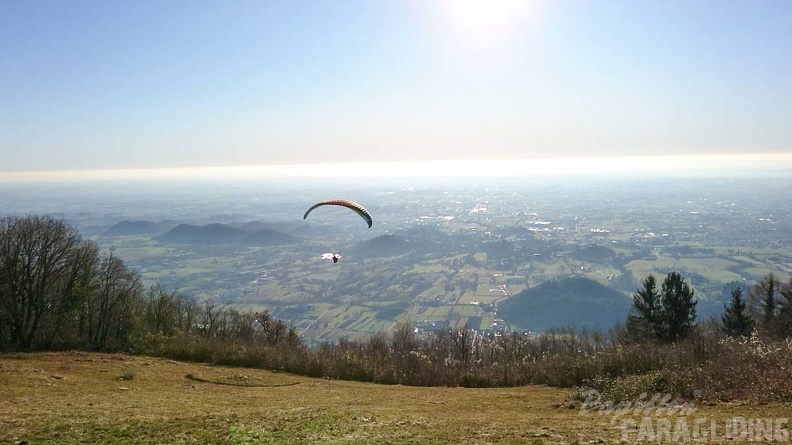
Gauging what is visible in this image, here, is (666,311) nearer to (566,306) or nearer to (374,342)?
(374,342)

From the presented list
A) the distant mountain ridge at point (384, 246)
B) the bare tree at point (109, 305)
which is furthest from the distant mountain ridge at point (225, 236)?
the bare tree at point (109, 305)

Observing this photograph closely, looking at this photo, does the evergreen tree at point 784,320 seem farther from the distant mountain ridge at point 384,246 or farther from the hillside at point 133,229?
the hillside at point 133,229

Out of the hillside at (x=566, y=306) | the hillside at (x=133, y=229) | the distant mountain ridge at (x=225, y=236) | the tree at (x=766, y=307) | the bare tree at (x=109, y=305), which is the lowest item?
the hillside at (x=566, y=306)

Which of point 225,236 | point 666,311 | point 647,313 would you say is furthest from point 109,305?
point 225,236

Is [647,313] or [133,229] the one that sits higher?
[647,313]

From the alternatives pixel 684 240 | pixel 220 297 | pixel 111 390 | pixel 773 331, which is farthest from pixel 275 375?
pixel 684 240

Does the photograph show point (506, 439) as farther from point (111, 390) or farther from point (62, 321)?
point (62, 321)
